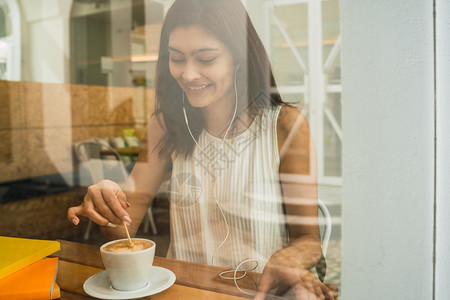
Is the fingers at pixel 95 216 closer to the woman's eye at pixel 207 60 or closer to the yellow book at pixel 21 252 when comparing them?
the yellow book at pixel 21 252

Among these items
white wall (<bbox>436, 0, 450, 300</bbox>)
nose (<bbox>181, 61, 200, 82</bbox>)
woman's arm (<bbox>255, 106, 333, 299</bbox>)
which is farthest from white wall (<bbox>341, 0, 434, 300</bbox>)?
nose (<bbox>181, 61, 200, 82</bbox>)

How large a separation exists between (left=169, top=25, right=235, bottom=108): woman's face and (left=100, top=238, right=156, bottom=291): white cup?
0.89ft

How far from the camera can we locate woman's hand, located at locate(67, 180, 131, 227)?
1.98 ft

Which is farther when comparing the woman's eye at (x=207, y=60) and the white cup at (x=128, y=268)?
the woman's eye at (x=207, y=60)

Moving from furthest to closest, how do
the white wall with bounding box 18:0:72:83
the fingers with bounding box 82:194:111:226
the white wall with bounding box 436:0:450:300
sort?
the white wall with bounding box 18:0:72:83 < the white wall with bounding box 436:0:450:300 < the fingers with bounding box 82:194:111:226

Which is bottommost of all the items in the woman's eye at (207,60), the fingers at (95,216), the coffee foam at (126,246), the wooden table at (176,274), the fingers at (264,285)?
the fingers at (264,285)

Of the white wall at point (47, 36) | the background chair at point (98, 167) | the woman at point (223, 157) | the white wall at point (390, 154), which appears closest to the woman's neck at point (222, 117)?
the woman at point (223, 157)

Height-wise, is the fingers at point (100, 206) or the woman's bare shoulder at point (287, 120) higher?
the woman's bare shoulder at point (287, 120)

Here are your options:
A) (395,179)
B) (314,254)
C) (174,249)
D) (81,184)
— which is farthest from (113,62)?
(395,179)

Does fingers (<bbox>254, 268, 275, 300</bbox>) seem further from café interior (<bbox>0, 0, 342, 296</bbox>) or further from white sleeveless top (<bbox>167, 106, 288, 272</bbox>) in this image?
café interior (<bbox>0, 0, 342, 296</bbox>)

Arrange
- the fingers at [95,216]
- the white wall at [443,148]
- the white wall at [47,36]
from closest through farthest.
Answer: the fingers at [95,216], the white wall at [443,148], the white wall at [47,36]

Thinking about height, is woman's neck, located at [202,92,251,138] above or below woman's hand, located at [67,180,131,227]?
above

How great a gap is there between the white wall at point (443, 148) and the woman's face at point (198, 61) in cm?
51

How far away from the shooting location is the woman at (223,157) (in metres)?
0.64
